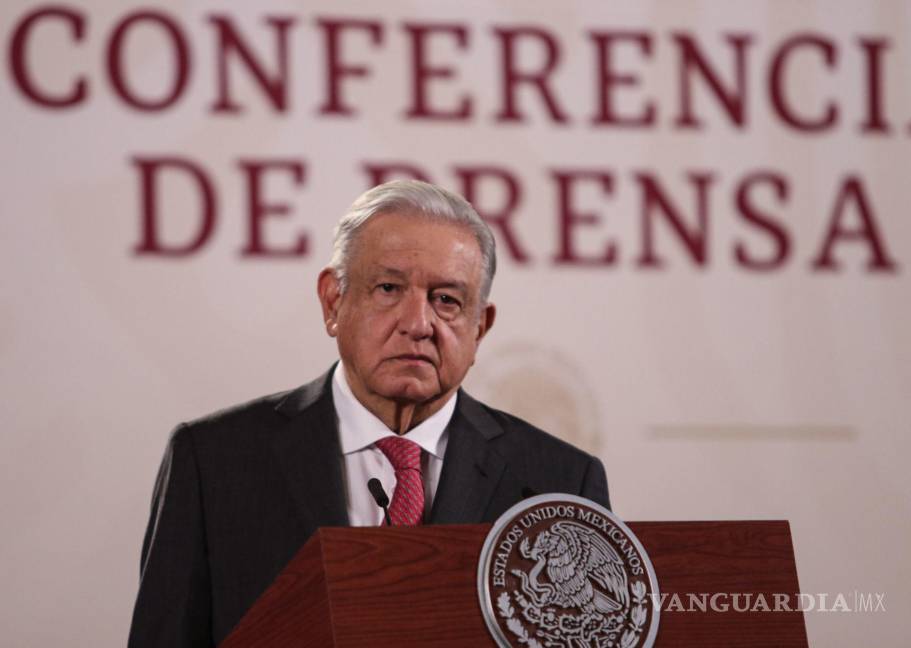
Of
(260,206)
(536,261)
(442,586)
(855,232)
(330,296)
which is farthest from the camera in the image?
(855,232)

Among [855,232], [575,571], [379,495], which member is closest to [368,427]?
[379,495]

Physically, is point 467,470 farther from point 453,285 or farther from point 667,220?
point 667,220

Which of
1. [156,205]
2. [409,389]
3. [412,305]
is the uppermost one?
[156,205]

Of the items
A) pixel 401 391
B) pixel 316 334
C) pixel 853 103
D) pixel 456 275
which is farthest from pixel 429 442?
pixel 853 103

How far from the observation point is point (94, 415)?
3.78 meters

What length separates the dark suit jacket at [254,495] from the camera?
2.21m

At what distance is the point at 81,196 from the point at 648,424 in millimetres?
1729

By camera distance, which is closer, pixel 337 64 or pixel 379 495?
pixel 379 495

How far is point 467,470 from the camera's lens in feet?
7.61

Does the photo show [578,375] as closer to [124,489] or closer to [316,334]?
[316,334]

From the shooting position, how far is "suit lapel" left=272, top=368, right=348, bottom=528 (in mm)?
2232

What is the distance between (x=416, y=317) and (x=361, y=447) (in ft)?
0.81

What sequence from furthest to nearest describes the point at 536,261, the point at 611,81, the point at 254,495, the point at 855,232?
the point at 855,232 < the point at 611,81 < the point at 536,261 < the point at 254,495

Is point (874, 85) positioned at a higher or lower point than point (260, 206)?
higher
